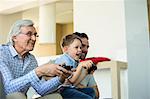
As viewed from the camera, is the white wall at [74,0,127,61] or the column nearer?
the white wall at [74,0,127,61]

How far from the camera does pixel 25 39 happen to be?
3.94ft

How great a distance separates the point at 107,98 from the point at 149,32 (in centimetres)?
106

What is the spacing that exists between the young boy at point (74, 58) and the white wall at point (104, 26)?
0.87m

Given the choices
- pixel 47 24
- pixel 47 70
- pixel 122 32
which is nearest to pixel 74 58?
pixel 47 70

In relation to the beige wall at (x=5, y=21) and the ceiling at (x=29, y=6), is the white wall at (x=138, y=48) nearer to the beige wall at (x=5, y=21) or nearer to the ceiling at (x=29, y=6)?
the ceiling at (x=29, y=6)

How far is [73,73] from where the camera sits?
1332 millimetres

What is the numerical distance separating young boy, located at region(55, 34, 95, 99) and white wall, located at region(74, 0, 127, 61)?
87 centimetres

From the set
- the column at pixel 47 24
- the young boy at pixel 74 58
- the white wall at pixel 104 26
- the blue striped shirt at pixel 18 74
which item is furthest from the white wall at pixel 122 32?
the blue striped shirt at pixel 18 74

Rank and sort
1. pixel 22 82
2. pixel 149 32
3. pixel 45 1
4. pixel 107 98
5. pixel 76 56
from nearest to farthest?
1. pixel 22 82
2. pixel 76 56
3. pixel 107 98
4. pixel 149 32
5. pixel 45 1

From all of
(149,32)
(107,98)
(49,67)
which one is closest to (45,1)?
(149,32)

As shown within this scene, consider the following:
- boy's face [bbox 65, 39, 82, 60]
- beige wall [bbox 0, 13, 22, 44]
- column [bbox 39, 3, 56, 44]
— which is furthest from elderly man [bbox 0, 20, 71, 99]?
beige wall [bbox 0, 13, 22, 44]

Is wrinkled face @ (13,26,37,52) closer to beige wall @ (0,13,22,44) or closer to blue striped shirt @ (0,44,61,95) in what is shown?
blue striped shirt @ (0,44,61,95)

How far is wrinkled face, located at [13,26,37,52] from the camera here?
1.20 meters

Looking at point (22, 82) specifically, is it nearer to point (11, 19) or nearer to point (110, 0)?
point (110, 0)
